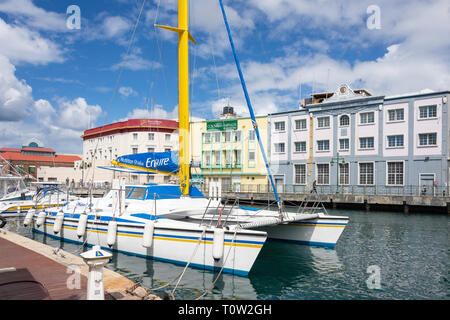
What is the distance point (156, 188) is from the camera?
1341cm

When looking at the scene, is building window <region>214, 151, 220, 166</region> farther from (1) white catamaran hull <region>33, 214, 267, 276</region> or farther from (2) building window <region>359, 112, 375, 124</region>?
(1) white catamaran hull <region>33, 214, 267, 276</region>

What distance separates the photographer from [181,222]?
10.7m

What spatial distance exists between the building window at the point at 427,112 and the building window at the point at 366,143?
5487 millimetres

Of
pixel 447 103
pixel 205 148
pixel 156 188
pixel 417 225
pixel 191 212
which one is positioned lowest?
pixel 417 225

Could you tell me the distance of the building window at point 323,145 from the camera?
4125 cm

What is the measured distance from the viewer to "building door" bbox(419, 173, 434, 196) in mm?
33422

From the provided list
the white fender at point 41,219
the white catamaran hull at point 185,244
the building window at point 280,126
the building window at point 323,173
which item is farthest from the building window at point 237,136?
the white catamaran hull at point 185,244

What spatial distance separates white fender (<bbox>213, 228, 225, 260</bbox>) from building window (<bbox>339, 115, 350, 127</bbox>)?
114 feet

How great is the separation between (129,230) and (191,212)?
2.41m

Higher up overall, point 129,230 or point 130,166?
point 130,166
